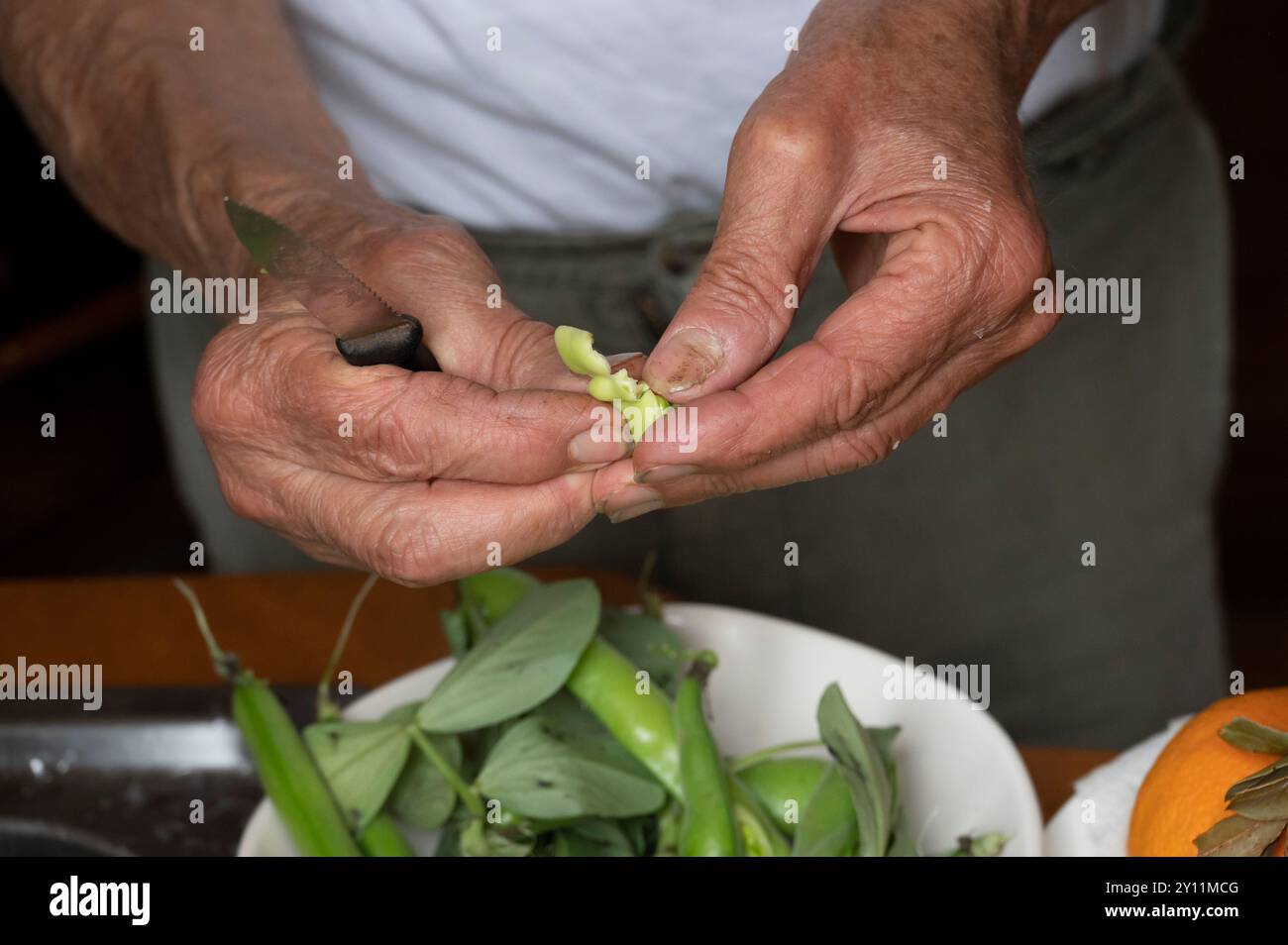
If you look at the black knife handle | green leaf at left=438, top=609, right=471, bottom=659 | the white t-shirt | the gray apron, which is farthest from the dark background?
the black knife handle

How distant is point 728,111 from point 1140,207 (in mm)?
261

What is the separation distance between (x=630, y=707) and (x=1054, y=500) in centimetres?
37

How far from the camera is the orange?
305mm

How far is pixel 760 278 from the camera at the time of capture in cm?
28

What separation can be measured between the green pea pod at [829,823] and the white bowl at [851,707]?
44 mm

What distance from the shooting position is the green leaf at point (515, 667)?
369 mm

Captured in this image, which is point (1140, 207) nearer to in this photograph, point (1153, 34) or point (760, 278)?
point (1153, 34)

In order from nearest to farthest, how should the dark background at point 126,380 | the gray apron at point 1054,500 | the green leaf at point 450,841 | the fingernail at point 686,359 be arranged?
the fingernail at point 686,359 < the green leaf at point 450,841 < the gray apron at point 1054,500 < the dark background at point 126,380

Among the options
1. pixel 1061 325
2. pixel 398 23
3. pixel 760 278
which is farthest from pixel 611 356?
pixel 1061 325

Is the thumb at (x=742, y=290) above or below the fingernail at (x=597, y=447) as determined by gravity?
above
